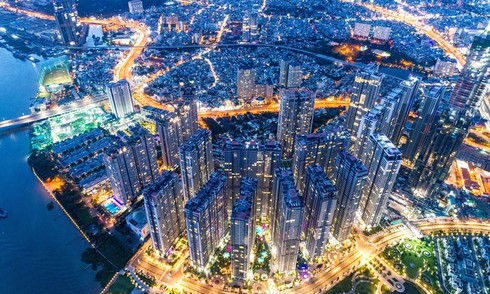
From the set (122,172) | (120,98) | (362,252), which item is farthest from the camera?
(120,98)

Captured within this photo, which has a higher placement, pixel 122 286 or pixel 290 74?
pixel 290 74

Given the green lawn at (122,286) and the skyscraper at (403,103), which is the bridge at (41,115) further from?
the skyscraper at (403,103)

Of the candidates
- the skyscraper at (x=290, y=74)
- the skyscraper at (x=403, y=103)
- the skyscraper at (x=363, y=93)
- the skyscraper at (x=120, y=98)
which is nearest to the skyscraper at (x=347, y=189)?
the skyscraper at (x=363, y=93)

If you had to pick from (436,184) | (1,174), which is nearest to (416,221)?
(436,184)

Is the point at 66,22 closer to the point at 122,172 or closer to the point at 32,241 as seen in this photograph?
the point at 122,172

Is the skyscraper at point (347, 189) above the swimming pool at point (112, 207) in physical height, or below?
above

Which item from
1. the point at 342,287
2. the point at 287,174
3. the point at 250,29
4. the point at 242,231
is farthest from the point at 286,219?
the point at 250,29

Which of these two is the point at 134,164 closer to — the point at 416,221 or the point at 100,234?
the point at 100,234
